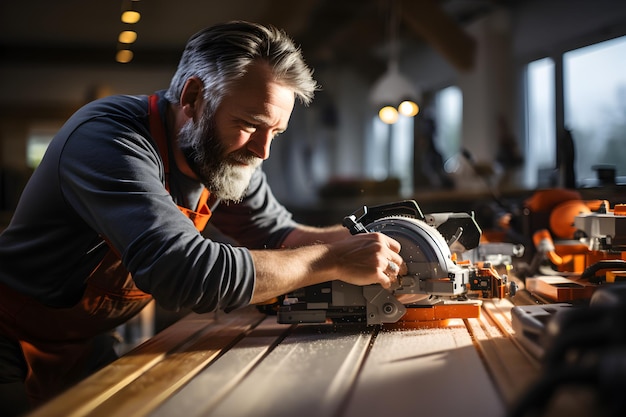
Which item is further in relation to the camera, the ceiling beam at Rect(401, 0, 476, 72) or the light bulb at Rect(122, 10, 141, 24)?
the ceiling beam at Rect(401, 0, 476, 72)

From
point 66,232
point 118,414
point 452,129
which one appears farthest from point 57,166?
point 452,129

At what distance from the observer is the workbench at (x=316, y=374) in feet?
3.01

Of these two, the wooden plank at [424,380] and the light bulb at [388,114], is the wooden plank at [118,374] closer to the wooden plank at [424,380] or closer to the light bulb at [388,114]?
the wooden plank at [424,380]

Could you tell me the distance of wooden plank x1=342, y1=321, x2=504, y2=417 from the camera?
2.94ft

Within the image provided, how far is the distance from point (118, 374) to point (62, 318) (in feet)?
2.07

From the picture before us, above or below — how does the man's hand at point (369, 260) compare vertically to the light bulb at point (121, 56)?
below

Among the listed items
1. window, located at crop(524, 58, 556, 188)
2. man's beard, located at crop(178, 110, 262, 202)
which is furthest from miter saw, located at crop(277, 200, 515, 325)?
window, located at crop(524, 58, 556, 188)

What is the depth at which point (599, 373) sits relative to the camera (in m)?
0.61

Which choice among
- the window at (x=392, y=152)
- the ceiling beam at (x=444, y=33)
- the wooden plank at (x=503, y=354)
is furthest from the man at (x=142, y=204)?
the window at (x=392, y=152)

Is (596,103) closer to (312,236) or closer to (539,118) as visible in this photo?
(539,118)

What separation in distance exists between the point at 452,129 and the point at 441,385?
17.3 feet

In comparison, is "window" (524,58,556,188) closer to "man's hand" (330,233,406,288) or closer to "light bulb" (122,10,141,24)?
"light bulb" (122,10,141,24)

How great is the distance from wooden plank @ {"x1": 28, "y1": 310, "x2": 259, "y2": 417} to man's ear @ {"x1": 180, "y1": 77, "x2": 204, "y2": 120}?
1.78 ft

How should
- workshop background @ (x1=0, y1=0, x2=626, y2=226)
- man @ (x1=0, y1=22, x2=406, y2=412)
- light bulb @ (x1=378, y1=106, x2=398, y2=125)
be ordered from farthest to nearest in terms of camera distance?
workshop background @ (x1=0, y1=0, x2=626, y2=226) < light bulb @ (x1=378, y1=106, x2=398, y2=125) < man @ (x1=0, y1=22, x2=406, y2=412)
